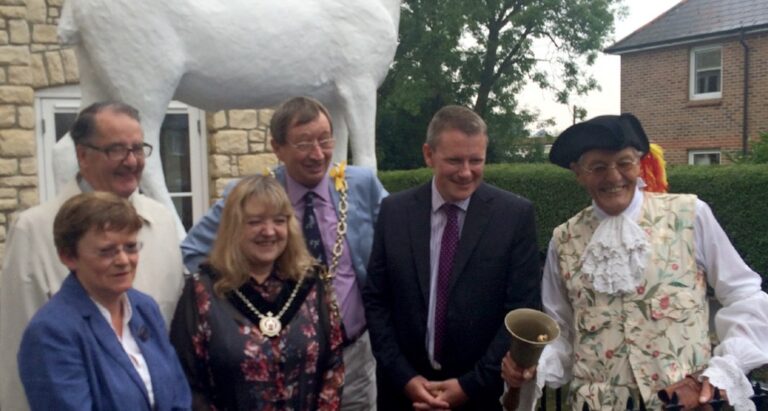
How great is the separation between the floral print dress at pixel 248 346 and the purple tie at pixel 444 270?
37 cm

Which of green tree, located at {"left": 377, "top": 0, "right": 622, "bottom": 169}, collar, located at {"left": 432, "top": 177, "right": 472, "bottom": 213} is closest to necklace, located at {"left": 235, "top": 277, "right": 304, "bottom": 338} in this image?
collar, located at {"left": 432, "top": 177, "right": 472, "bottom": 213}

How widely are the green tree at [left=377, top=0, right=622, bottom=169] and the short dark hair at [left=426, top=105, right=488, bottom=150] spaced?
17841 mm

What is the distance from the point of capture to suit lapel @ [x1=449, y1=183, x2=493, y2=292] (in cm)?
252

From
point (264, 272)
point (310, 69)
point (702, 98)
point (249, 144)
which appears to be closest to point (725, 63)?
point (702, 98)

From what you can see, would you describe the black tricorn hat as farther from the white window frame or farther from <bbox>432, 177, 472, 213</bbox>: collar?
the white window frame

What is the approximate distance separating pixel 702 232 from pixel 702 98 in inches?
766

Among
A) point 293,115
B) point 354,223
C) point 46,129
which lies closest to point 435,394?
point 354,223

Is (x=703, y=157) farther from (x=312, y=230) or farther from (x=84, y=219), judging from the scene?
(x=84, y=219)

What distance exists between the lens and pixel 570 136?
2.50 metres

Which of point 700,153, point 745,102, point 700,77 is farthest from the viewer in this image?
point 700,77

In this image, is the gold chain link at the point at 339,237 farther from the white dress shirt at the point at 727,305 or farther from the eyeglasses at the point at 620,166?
the eyeglasses at the point at 620,166

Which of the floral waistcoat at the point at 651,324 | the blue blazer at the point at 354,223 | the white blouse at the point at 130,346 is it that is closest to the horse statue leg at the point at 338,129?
the blue blazer at the point at 354,223

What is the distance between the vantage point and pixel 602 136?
7.89ft

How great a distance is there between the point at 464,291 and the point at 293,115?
2.56 ft
